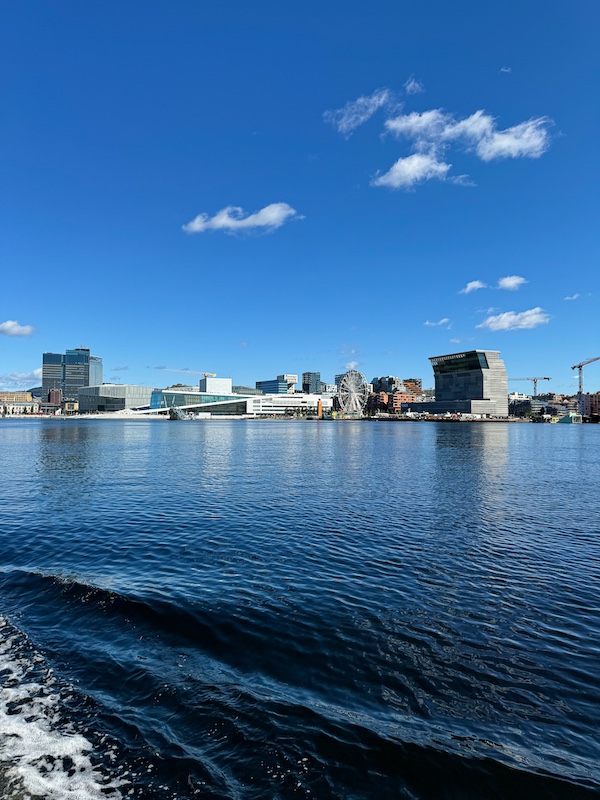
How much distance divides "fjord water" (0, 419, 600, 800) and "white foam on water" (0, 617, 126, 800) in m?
0.04

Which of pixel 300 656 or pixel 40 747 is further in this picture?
pixel 300 656

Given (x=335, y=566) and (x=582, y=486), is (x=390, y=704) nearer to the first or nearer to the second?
(x=335, y=566)

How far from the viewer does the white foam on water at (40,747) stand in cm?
764

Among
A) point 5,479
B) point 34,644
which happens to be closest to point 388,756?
point 34,644

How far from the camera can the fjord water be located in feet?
26.8

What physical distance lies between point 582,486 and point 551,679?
36293 millimetres

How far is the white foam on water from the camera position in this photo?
764cm

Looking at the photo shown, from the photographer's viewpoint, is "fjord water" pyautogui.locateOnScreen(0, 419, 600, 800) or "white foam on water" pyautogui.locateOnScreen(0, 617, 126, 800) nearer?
"white foam on water" pyautogui.locateOnScreen(0, 617, 126, 800)

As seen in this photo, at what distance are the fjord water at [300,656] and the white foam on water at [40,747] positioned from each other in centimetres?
4

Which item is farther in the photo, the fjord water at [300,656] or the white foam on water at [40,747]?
the fjord water at [300,656]

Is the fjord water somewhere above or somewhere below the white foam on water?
below

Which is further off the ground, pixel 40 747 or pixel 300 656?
pixel 40 747

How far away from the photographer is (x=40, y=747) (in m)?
8.64

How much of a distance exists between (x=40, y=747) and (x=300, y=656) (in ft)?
19.8
